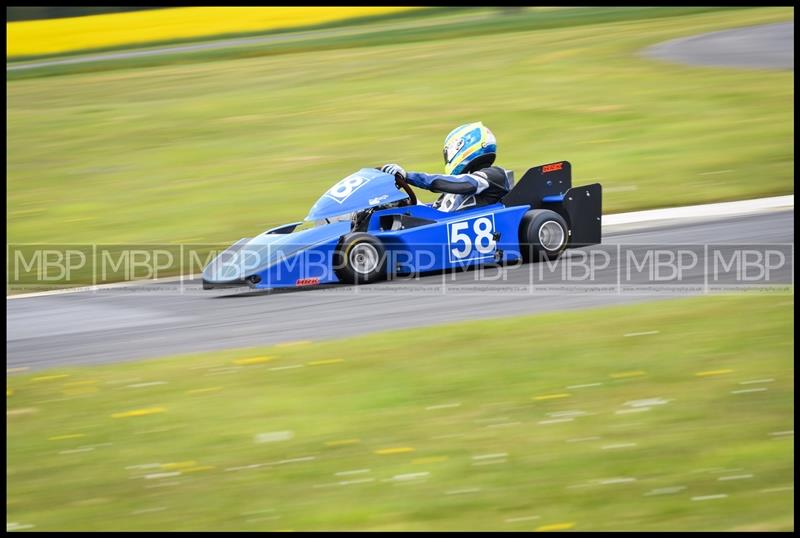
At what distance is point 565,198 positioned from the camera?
404 inches

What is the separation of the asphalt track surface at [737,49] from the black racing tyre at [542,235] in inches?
508

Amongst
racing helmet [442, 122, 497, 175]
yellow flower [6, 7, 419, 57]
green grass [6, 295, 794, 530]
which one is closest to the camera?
green grass [6, 295, 794, 530]

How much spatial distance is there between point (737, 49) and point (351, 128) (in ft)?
31.3

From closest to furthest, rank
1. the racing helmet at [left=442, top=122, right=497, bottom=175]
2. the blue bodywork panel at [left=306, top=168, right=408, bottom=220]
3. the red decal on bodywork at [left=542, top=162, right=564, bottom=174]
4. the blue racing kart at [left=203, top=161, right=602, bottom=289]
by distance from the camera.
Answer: the blue racing kart at [left=203, top=161, right=602, bottom=289] < the blue bodywork panel at [left=306, top=168, right=408, bottom=220] < the racing helmet at [left=442, top=122, right=497, bottom=175] < the red decal on bodywork at [left=542, top=162, right=564, bottom=174]

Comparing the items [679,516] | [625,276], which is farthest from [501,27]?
[679,516]

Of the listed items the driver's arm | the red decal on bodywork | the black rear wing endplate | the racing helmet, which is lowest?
the black rear wing endplate

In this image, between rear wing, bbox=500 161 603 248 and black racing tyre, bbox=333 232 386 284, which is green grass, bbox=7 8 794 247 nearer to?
rear wing, bbox=500 161 603 248

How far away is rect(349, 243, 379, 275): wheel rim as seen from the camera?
365 inches

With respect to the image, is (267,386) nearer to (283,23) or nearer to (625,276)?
(625,276)

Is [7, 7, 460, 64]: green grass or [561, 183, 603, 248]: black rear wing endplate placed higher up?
[7, 7, 460, 64]: green grass

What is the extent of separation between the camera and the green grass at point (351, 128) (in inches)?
571

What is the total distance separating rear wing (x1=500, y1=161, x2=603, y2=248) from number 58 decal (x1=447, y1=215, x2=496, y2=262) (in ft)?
1.87

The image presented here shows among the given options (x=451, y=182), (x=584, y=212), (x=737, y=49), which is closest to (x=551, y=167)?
(x=584, y=212)

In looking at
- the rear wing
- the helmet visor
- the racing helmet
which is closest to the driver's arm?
the racing helmet
